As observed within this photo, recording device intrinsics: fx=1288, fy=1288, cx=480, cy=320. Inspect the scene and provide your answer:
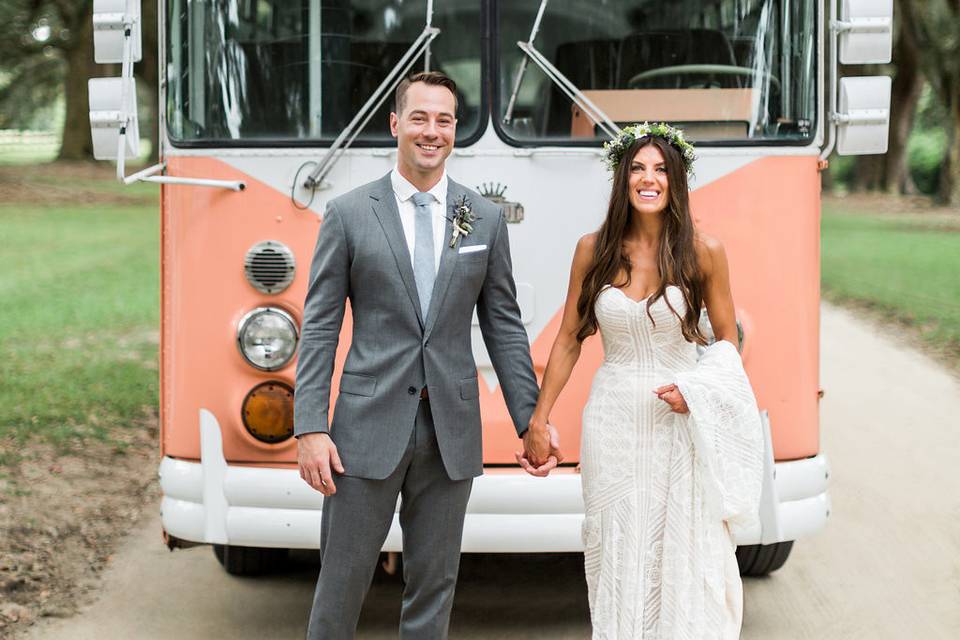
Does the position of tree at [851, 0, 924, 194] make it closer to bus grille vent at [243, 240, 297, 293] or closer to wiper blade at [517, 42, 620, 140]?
wiper blade at [517, 42, 620, 140]

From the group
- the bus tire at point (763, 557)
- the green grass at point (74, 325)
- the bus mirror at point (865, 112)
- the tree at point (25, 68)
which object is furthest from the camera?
the tree at point (25, 68)

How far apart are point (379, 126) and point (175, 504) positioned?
1.55 metres

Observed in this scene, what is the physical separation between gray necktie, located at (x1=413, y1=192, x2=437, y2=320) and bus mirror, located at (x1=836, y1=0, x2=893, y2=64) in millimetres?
1699

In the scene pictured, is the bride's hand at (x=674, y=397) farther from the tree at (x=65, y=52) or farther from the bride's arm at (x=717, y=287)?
the tree at (x=65, y=52)

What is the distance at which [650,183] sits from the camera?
374 cm

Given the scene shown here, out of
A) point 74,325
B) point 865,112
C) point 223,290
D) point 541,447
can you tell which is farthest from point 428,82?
point 74,325

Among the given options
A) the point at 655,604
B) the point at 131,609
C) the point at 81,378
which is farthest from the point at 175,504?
the point at 81,378

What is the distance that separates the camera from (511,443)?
459cm

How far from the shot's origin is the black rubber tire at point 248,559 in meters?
5.57

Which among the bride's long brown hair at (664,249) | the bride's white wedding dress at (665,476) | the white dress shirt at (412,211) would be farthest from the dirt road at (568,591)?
the white dress shirt at (412,211)

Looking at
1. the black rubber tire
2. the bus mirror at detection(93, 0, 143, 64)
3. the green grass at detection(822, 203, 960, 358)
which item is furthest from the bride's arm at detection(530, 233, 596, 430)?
the green grass at detection(822, 203, 960, 358)

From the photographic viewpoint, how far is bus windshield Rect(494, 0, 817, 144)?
4594 mm

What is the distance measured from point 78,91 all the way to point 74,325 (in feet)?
70.1

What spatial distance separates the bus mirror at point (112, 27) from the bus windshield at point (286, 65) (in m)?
0.30
